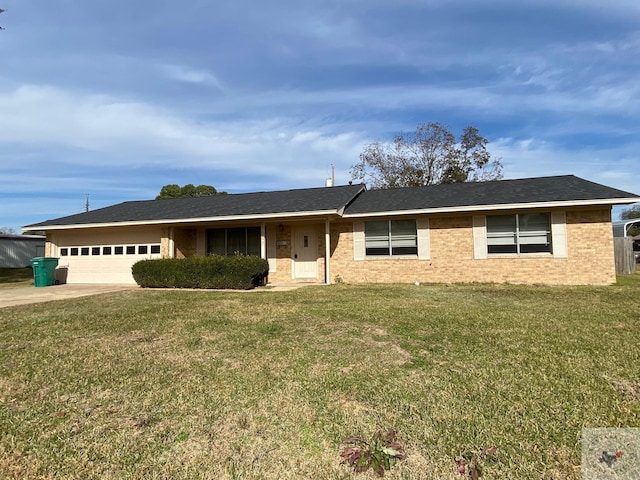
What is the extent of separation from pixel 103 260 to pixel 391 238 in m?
12.2

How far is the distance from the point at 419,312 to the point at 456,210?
242 inches

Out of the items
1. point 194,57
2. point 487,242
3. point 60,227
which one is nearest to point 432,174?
point 487,242

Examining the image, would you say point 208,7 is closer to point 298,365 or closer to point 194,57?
point 194,57

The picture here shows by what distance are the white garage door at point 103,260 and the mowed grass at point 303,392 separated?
9.26 metres

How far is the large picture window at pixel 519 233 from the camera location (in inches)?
484

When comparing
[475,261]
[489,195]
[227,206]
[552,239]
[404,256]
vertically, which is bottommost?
[475,261]

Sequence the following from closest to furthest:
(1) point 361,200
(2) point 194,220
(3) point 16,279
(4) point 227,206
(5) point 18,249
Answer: (2) point 194,220, (1) point 361,200, (4) point 227,206, (3) point 16,279, (5) point 18,249

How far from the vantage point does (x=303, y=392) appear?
3533 millimetres

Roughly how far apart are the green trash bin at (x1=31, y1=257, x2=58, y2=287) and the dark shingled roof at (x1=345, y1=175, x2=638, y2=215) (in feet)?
39.4

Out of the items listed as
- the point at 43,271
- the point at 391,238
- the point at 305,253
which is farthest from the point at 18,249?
→ the point at 391,238

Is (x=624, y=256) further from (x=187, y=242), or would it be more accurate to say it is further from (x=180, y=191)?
(x=180, y=191)

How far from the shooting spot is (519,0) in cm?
1002

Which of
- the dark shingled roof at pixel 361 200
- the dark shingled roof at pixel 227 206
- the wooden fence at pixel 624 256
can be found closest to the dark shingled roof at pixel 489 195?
the dark shingled roof at pixel 361 200

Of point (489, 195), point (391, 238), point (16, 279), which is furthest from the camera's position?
point (16, 279)
